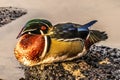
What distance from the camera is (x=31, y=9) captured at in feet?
35.2

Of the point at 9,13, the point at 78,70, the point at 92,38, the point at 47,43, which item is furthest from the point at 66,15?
the point at 47,43

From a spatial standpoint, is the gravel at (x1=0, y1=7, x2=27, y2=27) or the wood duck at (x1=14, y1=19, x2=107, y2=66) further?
the gravel at (x1=0, y1=7, x2=27, y2=27)

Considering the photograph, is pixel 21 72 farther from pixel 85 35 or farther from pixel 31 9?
pixel 31 9

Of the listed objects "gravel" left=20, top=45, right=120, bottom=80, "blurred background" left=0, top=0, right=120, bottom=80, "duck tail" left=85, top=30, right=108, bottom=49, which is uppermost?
"duck tail" left=85, top=30, right=108, bottom=49

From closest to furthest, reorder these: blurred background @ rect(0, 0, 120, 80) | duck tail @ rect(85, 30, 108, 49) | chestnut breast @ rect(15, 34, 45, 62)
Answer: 1. chestnut breast @ rect(15, 34, 45, 62)
2. duck tail @ rect(85, 30, 108, 49)
3. blurred background @ rect(0, 0, 120, 80)

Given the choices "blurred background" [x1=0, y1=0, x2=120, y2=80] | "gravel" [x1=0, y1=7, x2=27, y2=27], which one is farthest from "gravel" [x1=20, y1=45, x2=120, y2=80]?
"gravel" [x1=0, y1=7, x2=27, y2=27]

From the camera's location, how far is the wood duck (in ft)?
19.6

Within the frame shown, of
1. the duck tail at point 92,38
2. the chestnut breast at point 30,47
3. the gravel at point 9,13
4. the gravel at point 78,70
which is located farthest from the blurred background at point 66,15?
the duck tail at point 92,38

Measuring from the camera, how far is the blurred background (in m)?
8.83

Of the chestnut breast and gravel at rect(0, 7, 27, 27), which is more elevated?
the chestnut breast

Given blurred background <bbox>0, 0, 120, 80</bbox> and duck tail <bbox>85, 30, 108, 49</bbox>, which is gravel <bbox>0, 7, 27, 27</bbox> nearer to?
blurred background <bbox>0, 0, 120, 80</bbox>

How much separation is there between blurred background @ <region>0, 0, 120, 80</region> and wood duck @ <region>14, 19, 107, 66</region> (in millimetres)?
2044

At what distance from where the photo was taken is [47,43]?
19.6ft

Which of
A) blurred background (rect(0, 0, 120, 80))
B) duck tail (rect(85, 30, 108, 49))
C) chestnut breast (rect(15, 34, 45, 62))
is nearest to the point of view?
chestnut breast (rect(15, 34, 45, 62))
